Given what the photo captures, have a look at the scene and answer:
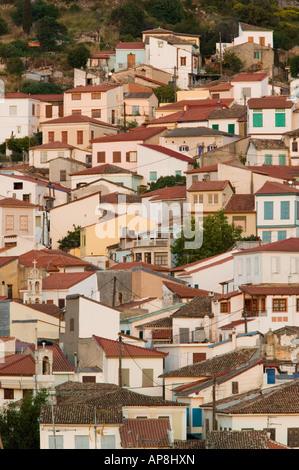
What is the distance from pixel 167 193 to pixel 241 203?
5112 millimetres

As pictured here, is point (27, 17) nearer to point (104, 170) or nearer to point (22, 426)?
point (104, 170)

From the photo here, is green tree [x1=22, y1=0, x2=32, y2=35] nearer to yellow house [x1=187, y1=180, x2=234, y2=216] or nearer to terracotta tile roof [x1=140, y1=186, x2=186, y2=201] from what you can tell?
terracotta tile roof [x1=140, y1=186, x2=186, y2=201]

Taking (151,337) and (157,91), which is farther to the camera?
(157,91)

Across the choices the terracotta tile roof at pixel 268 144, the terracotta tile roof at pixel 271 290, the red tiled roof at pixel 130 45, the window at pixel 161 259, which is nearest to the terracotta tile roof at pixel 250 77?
the red tiled roof at pixel 130 45

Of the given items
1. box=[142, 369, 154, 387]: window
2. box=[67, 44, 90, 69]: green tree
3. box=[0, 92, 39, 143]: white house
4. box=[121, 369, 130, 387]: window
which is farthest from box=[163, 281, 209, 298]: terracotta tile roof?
box=[67, 44, 90, 69]: green tree

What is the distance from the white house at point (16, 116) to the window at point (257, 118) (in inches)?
737

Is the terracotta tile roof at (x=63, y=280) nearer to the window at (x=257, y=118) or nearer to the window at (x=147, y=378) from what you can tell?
the window at (x=147, y=378)

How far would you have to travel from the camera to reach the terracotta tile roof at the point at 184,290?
6206cm

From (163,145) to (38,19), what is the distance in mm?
39822

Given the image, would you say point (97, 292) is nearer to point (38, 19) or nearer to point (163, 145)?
point (163, 145)

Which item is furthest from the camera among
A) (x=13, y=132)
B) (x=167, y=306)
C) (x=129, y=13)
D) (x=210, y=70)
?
(x=129, y=13)

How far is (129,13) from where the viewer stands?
11906cm

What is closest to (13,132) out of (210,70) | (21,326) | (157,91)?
(157,91)

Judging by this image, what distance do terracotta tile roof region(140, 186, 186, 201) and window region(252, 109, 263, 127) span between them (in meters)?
8.83
